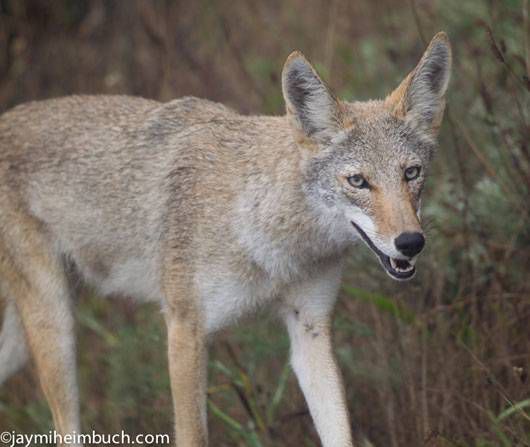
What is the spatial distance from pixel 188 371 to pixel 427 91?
189 centimetres

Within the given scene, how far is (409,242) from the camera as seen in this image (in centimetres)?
477

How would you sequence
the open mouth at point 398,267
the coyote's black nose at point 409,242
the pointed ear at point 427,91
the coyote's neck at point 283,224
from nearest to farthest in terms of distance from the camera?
the coyote's black nose at point 409,242 → the open mouth at point 398,267 → the pointed ear at point 427,91 → the coyote's neck at point 283,224

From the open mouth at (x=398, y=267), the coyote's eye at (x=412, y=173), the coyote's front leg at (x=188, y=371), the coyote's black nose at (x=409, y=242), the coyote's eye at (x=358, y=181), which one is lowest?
the coyote's front leg at (x=188, y=371)

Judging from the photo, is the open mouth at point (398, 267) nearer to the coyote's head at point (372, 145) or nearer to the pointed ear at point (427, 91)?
the coyote's head at point (372, 145)

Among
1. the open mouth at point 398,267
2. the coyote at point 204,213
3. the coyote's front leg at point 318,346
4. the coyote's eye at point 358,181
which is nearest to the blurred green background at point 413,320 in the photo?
the coyote's front leg at point 318,346

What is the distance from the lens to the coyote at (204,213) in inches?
207

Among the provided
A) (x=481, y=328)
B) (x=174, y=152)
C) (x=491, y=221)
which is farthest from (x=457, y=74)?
(x=174, y=152)

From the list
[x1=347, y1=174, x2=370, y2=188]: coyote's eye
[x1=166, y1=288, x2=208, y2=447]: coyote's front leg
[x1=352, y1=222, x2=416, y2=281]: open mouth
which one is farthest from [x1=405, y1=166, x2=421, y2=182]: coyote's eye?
[x1=166, y1=288, x2=208, y2=447]: coyote's front leg

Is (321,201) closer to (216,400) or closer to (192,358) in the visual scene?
(192,358)

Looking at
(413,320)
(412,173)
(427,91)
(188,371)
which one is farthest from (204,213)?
(413,320)

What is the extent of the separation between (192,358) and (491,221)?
255 cm

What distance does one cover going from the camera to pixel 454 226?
23.7 ft

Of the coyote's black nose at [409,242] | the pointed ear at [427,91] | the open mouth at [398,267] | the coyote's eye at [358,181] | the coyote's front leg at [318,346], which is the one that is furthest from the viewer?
the coyote's front leg at [318,346]

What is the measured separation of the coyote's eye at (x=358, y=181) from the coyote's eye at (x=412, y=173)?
197mm
